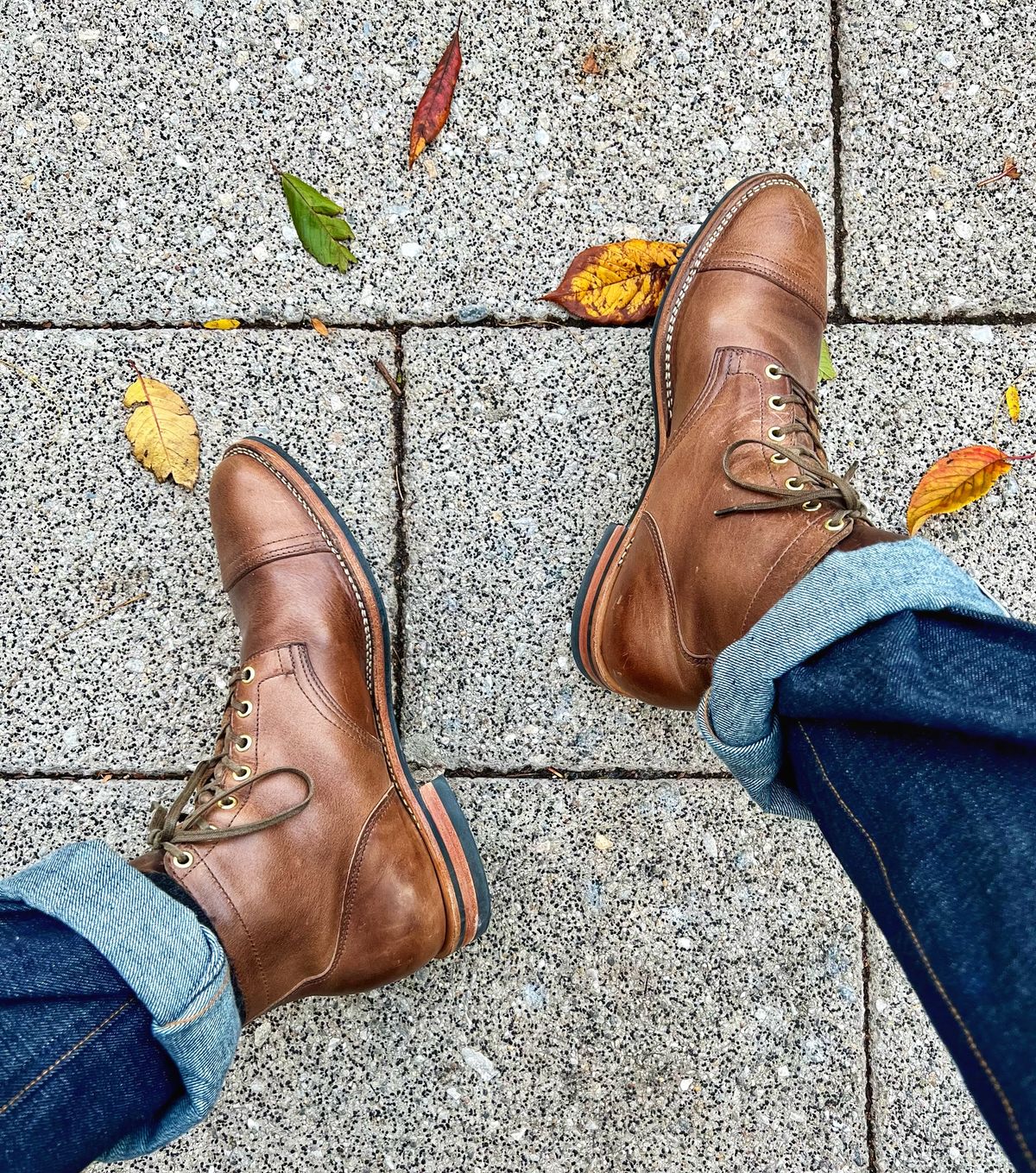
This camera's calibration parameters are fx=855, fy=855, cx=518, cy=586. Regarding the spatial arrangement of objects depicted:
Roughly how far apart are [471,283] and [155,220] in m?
0.64

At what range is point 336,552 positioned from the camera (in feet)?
5.23

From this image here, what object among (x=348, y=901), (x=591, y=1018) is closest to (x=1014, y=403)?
(x=591, y=1018)

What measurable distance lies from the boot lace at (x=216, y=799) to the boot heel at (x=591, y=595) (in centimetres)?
54

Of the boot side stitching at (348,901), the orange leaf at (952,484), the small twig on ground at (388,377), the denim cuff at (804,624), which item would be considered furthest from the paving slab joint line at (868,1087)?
the small twig on ground at (388,377)

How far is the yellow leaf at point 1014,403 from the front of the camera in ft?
5.58

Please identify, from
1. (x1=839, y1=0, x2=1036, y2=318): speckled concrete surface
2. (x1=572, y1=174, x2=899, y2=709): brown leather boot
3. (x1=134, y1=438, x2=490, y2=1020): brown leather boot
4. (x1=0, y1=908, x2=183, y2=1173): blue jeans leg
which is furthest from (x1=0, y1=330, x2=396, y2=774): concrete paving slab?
(x1=839, y1=0, x2=1036, y2=318): speckled concrete surface

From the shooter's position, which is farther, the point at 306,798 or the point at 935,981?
the point at 306,798

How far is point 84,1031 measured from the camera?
1051 millimetres

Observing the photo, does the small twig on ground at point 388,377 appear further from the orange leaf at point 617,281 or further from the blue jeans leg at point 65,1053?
the blue jeans leg at point 65,1053

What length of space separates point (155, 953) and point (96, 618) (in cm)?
80

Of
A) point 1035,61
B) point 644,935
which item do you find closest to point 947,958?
point 644,935

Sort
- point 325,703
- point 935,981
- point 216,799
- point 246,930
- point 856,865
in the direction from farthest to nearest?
point 325,703, point 216,799, point 246,930, point 856,865, point 935,981

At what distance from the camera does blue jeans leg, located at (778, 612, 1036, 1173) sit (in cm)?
85

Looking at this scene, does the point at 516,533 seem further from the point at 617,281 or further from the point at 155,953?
the point at 155,953
